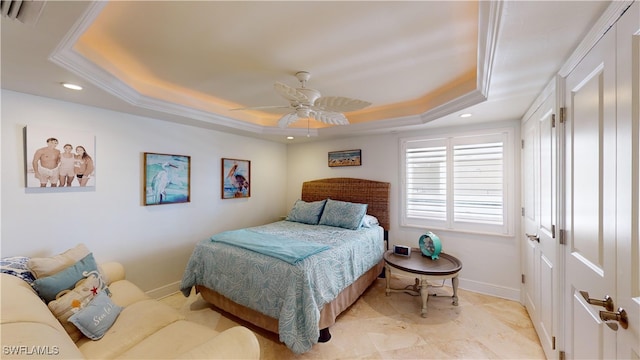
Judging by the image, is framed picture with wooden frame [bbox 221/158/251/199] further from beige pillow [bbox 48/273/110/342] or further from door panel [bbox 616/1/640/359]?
door panel [bbox 616/1/640/359]

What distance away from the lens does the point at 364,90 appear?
2805 mm

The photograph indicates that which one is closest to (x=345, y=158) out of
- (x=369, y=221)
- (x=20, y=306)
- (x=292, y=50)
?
(x=369, y=221)

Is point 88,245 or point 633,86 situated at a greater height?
point 633,86

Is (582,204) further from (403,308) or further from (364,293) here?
(364,293)

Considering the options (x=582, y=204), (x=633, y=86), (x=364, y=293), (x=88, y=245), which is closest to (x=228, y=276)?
(x=88, y=245)

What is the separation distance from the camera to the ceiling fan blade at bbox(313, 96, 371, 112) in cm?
206

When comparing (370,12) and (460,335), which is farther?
(460,335)

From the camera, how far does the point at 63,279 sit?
69.4 inches

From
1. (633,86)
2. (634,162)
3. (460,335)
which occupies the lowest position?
(460,335)

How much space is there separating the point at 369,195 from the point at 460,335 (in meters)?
2.08

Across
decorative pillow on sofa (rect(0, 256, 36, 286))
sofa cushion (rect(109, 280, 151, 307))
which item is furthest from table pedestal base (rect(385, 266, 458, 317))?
decorative pillow on sofa (rect(0, 256, 36, 286))

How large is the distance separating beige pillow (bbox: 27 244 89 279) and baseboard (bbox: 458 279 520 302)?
13.6ft

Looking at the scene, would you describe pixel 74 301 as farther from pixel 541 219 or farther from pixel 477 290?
pixel 477 290

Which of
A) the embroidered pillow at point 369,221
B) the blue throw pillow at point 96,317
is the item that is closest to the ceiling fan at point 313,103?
the embroidered pillow at point 369,221
